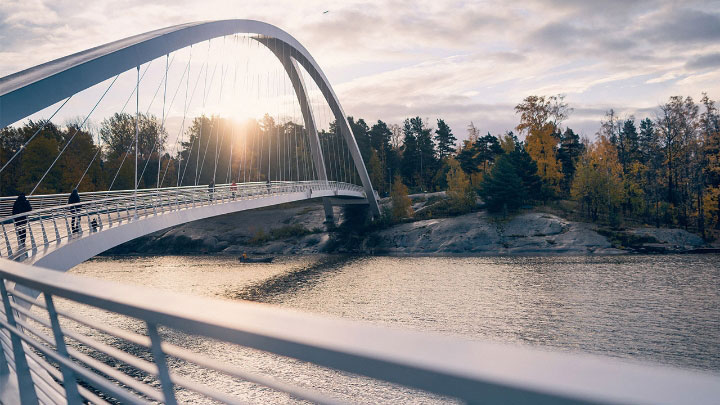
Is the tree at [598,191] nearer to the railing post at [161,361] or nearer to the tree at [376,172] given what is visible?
the tree at [376,172]

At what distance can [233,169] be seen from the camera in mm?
67312

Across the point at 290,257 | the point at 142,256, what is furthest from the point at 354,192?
the point at 142,256

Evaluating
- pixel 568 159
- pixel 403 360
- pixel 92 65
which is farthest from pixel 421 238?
pixel 403 360

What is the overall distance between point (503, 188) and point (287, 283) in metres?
22.6

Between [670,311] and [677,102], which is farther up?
[677,102]

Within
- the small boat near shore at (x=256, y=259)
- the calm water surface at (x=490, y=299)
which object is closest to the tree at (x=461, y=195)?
the calm water surface at (x=490, y=299)

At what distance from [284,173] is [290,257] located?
2869 centimetres

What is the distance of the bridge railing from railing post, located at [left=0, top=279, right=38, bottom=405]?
9537 millimetres

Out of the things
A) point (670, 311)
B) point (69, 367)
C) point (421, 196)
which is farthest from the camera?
point (421, 196)

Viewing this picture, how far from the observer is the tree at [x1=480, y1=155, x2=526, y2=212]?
42688mm

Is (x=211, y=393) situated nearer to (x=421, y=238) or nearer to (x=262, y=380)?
(x=262, y=380)

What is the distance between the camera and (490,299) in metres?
21.2

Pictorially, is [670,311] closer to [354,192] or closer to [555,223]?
[555,223]

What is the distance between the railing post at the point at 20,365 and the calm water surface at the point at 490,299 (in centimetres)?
891
